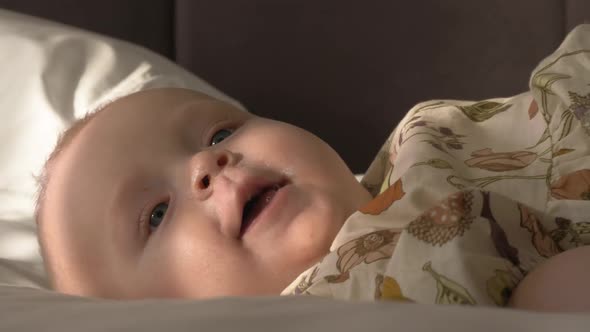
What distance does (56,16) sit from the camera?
4.57 ft

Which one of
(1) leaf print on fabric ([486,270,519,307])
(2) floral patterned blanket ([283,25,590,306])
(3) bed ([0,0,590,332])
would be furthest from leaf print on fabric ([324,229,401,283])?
(3) bed ([0,0,590,332])

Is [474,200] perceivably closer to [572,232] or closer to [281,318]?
[572,232]

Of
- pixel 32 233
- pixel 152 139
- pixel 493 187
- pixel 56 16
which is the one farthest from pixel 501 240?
pixel 56 16

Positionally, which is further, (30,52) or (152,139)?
(30,52)

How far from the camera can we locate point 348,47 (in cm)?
134

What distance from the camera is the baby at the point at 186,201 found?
2.28ft

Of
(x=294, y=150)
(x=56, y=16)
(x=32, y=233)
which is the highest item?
(x=294, y=150)

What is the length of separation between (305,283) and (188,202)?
15 centimetres

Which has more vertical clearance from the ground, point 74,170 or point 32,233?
point 74,170

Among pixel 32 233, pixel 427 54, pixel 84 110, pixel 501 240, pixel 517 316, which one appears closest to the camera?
pixel 517 316

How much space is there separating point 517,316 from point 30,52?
1.02 m

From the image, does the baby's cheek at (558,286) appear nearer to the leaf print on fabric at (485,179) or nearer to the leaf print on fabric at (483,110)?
the leaf print on fabric at (485,179)

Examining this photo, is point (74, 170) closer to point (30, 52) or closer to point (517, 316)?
point (30, 52)

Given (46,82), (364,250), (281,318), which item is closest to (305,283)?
(364,250)
